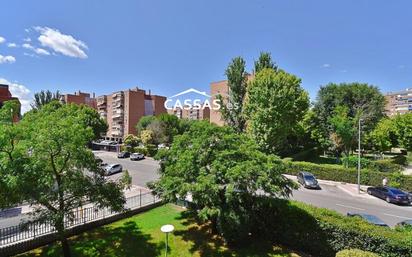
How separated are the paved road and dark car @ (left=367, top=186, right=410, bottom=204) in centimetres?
40

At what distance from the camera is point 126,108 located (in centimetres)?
6825

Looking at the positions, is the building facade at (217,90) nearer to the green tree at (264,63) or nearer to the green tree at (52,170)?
the green tree at (264,63)

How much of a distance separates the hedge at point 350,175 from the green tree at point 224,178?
14142 millimetres

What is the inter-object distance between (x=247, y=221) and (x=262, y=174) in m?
2.37

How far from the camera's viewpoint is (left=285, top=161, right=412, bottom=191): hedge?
78.6 feet

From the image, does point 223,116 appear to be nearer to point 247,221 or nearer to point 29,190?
point 247,221

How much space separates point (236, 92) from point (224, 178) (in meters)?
24.5

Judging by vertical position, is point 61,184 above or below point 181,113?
below

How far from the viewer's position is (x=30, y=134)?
896 cm

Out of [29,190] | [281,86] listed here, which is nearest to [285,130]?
[281,86]

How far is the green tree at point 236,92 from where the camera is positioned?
1323 inches

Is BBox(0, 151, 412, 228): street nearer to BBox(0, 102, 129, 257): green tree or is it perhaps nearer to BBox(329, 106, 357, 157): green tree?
BBox(0, 102, 129, 257): green tree

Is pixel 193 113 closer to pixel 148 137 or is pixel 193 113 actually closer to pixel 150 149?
pixel 148 137

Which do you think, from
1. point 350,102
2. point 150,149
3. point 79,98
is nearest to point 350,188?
point 350,102
